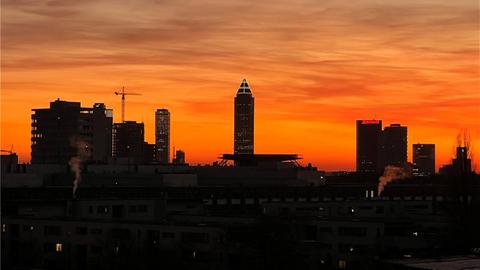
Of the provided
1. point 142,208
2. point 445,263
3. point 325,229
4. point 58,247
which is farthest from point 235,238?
point 142,208

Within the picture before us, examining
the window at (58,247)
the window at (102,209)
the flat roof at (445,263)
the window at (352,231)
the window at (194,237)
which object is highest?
the window at (102,209)

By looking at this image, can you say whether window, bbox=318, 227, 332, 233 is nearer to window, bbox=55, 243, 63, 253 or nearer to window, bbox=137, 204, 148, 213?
window, bbox=55, 243, 63, 253

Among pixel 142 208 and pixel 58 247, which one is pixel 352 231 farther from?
pixel 142 208

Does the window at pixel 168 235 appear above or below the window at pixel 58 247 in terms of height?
above

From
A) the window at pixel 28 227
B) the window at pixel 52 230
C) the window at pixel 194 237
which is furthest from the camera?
the window at pixel 28 227

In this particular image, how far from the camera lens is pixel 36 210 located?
4267 inches

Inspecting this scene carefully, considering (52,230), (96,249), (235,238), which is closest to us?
(235,238)

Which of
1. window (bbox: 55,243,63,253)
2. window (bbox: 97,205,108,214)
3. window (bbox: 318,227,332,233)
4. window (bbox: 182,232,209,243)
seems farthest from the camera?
window (bbox: 97,205,108,214)

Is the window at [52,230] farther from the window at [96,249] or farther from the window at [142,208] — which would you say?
the window at [142,208]

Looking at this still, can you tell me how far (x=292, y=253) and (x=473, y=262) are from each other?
11699 mm

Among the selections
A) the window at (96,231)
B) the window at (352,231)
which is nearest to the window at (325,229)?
the window at (352,231)

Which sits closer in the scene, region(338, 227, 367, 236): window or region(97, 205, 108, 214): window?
region(338, 227, 367, 236): window

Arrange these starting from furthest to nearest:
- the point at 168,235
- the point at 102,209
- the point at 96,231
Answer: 1. the point at 102,209
2. the point at 96,231
3. the point at 168,235

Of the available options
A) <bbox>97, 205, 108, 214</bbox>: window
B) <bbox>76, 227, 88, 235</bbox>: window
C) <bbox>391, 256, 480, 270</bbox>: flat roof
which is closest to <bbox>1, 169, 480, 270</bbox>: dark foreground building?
<bbox>76, 227, 88, 235</bbox>: window
